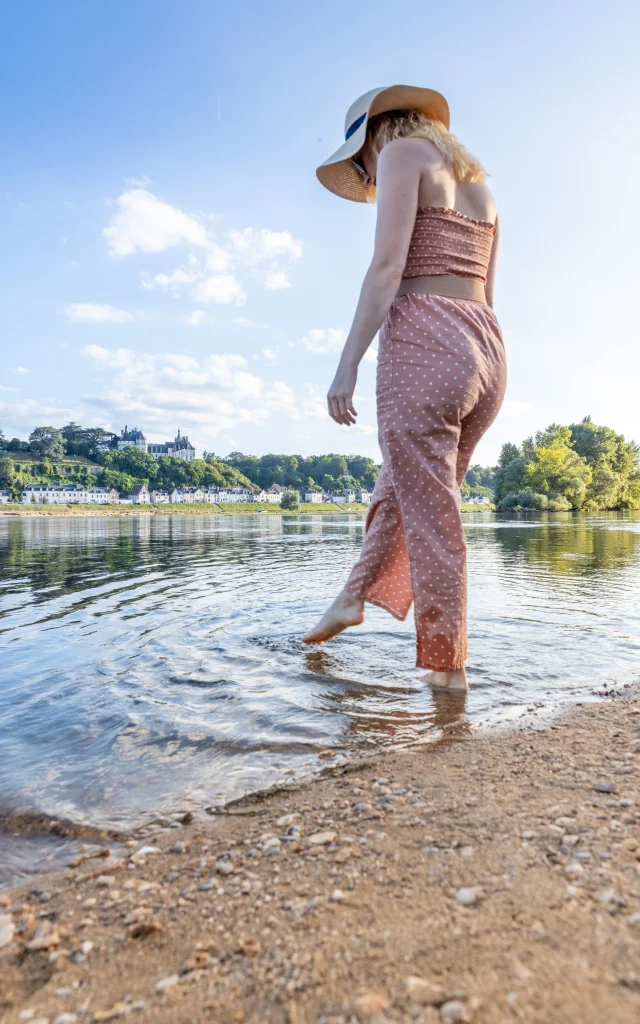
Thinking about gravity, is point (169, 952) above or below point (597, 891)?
below

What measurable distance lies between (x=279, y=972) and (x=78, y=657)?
9.60 ft

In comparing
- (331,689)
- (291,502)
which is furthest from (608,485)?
(331,689)

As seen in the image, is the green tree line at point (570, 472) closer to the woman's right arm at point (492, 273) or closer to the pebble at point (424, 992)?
the woman's right arm at point (492, 273)

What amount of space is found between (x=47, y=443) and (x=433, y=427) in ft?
552

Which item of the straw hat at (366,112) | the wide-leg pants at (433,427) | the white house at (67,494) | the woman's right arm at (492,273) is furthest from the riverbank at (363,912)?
the white house at (67,494)

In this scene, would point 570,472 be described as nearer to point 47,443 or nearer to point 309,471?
point 309,471

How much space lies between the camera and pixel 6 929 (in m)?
1.24

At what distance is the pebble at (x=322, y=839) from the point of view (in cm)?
146

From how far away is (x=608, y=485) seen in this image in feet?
206

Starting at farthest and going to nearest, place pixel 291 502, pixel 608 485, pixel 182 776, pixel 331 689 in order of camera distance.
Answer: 1. pixel 291 502
2. pixel 608 485
3. pixel 331 689
4. pixel 182 776

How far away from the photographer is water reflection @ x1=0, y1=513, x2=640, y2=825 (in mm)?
2053

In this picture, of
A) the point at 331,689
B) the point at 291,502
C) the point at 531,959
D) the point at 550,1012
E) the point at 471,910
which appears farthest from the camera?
the point at 291,502

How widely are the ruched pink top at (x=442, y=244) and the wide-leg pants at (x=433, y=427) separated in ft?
0.49

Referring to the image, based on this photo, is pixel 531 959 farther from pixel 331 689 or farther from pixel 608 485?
pixel 608 485
